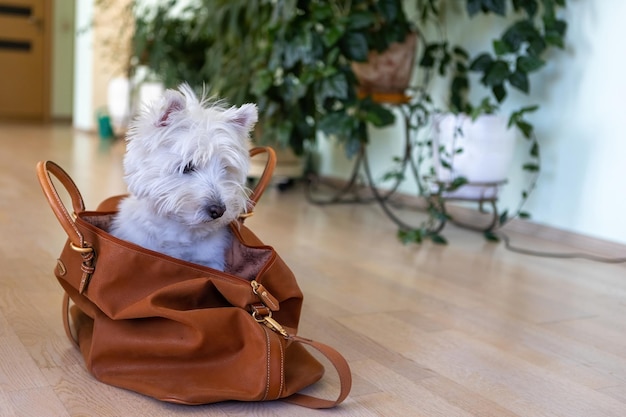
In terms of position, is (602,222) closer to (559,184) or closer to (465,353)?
(559,184)

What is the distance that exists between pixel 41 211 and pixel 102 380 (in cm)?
175

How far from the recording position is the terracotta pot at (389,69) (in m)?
3.12

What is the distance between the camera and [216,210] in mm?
1288

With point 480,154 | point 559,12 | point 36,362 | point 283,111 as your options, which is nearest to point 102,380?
point 36,362

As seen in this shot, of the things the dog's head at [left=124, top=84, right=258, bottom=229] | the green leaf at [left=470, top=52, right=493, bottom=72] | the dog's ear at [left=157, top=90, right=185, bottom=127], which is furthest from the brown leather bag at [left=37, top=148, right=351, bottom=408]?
the green leaf at [left=470, top=52, right=493, bottom=72]

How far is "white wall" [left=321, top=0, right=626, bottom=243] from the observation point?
278 cm

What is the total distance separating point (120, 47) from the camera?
666 centimetres

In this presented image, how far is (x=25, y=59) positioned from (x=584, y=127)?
732 centimetres

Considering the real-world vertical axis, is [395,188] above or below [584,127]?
below

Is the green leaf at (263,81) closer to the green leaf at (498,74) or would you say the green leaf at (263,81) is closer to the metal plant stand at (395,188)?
the metal plant stand at (395,188)

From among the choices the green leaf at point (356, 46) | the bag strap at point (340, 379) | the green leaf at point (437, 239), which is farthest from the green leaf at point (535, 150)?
the bag strap at point (340, 379)

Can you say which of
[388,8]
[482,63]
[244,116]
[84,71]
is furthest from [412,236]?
[84,71]

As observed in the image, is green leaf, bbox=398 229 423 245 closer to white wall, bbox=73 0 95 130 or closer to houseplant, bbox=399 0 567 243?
houseplant, bbox=399 0 567 243

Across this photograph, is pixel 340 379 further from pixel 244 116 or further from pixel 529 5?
pixel 529 5
